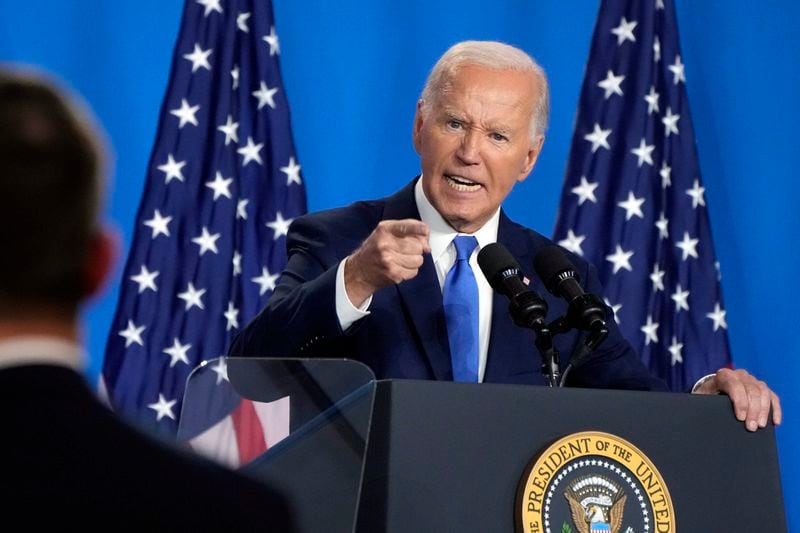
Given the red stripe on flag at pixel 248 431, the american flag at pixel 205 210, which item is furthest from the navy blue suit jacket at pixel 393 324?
the american flag at pixel 205 210

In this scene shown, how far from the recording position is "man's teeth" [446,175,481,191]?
9.32 feet

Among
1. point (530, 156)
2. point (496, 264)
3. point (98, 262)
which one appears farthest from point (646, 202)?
point (98, 262)

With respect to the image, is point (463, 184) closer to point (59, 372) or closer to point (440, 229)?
point (440, 229)

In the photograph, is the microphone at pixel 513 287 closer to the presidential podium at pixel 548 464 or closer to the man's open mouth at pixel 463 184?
the presidential podium at pixel 548 464

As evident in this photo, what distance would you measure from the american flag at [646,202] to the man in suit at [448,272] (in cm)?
178

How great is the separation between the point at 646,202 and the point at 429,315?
8.10 ft

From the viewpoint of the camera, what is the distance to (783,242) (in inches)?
199

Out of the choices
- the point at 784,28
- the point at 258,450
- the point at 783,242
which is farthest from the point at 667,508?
the point at 784,28

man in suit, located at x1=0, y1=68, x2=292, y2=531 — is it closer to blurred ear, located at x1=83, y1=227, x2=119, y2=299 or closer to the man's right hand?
blurred ear, located at x1=83, y1=227, x2=119, y2=299

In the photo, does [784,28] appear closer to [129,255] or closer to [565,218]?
[565,218]

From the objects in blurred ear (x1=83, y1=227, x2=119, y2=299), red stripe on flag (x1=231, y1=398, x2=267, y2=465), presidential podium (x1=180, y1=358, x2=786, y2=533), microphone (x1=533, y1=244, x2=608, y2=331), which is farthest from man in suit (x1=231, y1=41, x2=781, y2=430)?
blurred ear (x1=83, y1=227, x2=119, y2=299)

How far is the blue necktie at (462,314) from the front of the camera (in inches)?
102

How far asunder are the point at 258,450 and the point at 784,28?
4.26 m

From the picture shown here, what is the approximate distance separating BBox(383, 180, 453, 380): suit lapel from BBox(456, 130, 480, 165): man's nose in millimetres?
281
